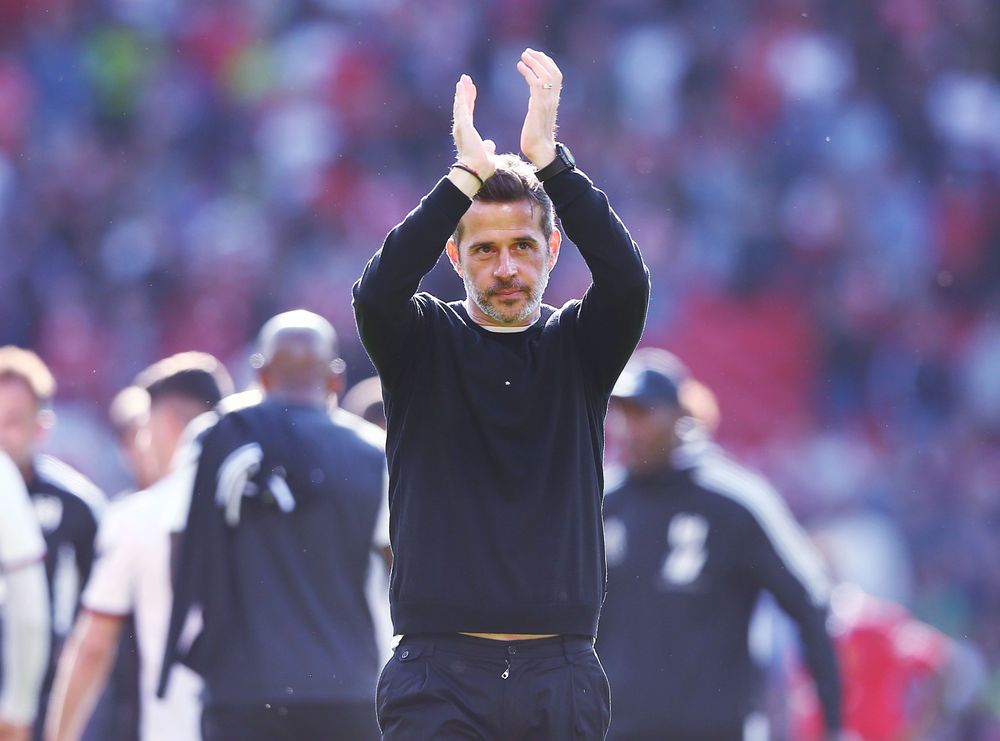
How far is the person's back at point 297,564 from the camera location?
602 centimetres

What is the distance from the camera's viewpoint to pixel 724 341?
1424 centimetres

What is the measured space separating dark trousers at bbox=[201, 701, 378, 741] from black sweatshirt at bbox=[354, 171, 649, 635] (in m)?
2.21

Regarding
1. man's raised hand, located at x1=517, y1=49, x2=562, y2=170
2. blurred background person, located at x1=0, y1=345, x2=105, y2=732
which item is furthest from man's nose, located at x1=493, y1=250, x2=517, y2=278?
blurred background person, located at x1=0, y1=345, x2=105, y2=732

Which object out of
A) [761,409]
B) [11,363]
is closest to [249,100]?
[761,409]

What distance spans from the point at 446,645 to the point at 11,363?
14.7 feet

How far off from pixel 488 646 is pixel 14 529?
8.63ft

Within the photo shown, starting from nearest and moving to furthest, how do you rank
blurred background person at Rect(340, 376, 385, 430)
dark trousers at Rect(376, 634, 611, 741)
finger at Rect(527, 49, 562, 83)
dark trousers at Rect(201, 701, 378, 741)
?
dark trousers at Rect(376, 634, 611, 741), finger at Rect(527, 49, 562, 83), dark trousers at Rect(201, 701, 378, 741), blurred background person at Rect(340, 376, 385, 430)

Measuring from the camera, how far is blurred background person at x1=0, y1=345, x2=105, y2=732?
757cm

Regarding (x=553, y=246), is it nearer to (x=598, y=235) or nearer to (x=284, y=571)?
(x=598, y=235)

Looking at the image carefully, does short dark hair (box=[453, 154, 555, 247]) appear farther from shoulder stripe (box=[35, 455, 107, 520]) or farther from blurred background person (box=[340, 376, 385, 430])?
shoulder stripe (box=[35, 455, 107, 520])

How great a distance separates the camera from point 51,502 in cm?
760

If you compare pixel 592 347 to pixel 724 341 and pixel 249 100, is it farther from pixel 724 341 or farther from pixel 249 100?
pixel 249 100

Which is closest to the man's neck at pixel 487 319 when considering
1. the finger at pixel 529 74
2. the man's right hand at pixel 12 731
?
the finger at pixel 529 74

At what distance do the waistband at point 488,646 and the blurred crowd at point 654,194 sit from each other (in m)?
9.14
